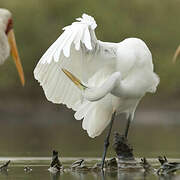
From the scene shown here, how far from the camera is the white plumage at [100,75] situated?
14.7m

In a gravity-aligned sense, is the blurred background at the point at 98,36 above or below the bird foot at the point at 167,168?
above

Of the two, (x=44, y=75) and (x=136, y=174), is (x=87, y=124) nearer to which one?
(x=44, y=75)

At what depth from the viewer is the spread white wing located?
13.9 meters

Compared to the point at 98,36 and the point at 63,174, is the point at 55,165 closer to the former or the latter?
the point at 63,174

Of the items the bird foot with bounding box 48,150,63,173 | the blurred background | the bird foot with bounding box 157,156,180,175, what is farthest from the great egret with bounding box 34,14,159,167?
the blurred background

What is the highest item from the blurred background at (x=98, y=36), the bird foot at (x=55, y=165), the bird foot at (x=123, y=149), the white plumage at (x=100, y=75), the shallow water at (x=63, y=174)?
the blurred background at (x=98, y=36)

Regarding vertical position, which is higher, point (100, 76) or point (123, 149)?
point (100, 76)

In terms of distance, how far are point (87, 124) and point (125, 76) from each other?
1060 millimetres

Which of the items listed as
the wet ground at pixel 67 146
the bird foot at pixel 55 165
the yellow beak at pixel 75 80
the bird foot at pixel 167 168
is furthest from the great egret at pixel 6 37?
the bird foot at pixel 167 168

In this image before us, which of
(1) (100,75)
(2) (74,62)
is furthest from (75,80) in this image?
(1) (100,75)

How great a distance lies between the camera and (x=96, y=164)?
47.7 ft

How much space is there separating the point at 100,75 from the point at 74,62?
1.62ft

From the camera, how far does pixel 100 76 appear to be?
598 inches

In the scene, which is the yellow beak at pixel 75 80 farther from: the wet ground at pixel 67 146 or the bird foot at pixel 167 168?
the bird foot at pixel 167 168
